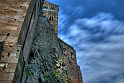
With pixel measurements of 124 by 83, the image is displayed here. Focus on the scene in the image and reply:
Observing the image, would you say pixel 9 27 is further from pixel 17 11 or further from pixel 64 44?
pixel 64 44

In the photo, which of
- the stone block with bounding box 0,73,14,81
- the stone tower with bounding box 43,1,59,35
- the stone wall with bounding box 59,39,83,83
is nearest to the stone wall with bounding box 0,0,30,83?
the stone block with bounding box 0,73,14,81

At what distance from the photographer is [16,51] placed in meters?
A: 3.46

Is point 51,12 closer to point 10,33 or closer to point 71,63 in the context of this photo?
point 71,63

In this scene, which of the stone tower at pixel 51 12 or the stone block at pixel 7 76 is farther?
the stone tower at pixel 51 12

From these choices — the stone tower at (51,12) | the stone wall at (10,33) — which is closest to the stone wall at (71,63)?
the stone tower at (51,12)

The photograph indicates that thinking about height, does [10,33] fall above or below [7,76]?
above

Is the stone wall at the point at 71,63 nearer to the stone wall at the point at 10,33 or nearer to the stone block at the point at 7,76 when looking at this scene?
the stone wall at the point at 10,33

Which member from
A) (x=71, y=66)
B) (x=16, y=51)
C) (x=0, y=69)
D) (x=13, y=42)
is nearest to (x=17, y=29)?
(x=13, y=42)

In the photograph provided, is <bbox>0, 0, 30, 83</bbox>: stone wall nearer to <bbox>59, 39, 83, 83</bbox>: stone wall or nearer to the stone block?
the stone block

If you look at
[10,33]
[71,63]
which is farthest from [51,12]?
[10,33]

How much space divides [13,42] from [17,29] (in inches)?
21.5

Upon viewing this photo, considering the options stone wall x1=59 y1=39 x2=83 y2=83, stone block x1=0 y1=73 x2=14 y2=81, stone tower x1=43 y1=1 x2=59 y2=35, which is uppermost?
stone tower x1=43 y1=1 x2=59 y2=35

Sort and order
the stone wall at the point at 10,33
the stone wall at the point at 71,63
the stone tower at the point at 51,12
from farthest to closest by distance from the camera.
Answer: the stone tower at the point at 51,12, the stone wall at the point at 71,63, the stone wall at the point at 10,33

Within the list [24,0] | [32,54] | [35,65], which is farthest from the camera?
[32,54]
